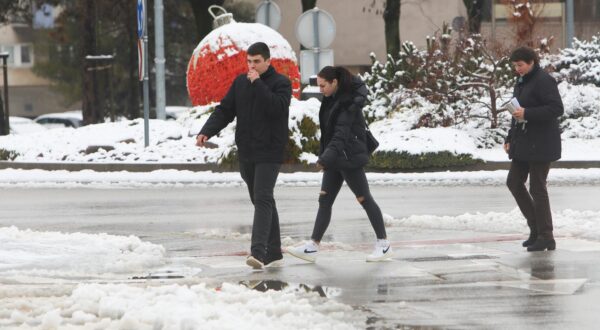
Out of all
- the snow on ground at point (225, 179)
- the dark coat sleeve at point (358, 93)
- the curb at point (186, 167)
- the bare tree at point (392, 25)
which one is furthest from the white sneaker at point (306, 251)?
the bare tree at point (392, 25)

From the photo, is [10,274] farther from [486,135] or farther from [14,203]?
[486,135]

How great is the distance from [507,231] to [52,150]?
13324mm

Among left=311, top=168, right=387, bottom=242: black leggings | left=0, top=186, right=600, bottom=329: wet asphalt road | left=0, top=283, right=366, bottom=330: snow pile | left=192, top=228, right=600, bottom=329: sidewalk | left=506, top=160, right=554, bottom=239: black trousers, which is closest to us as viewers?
left=0, top=283, right=366, bottom=330: snow pile

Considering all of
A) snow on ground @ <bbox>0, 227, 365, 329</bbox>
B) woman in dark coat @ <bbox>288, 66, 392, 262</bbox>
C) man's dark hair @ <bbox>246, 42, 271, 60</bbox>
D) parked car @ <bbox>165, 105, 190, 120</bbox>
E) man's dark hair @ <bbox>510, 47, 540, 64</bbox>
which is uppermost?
man's dark hair @ <bbox>246, 42, 271, 60</bbox>

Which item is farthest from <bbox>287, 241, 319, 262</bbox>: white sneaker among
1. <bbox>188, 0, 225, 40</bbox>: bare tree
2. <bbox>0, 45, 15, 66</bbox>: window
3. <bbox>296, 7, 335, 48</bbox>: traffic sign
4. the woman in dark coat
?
<bbox>0, 45, 15, 66</bbox>: window

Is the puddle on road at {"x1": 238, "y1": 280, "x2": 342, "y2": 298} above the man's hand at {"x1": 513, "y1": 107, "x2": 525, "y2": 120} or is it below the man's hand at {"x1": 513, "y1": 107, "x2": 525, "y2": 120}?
below

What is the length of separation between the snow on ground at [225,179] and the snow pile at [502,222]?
5668 mm

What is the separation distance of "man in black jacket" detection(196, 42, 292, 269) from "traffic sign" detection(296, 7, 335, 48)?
13318mm

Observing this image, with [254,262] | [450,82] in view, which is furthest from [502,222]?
[450,82]

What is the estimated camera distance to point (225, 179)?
844 inches

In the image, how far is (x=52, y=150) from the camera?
24984 millimetres

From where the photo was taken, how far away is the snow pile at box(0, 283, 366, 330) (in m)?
7.71

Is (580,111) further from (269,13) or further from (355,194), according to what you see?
(355,194)

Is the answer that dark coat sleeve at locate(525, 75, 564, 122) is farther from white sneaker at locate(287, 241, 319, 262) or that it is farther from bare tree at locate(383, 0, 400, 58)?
bare tree at locate(383, 0, 400, 58)
